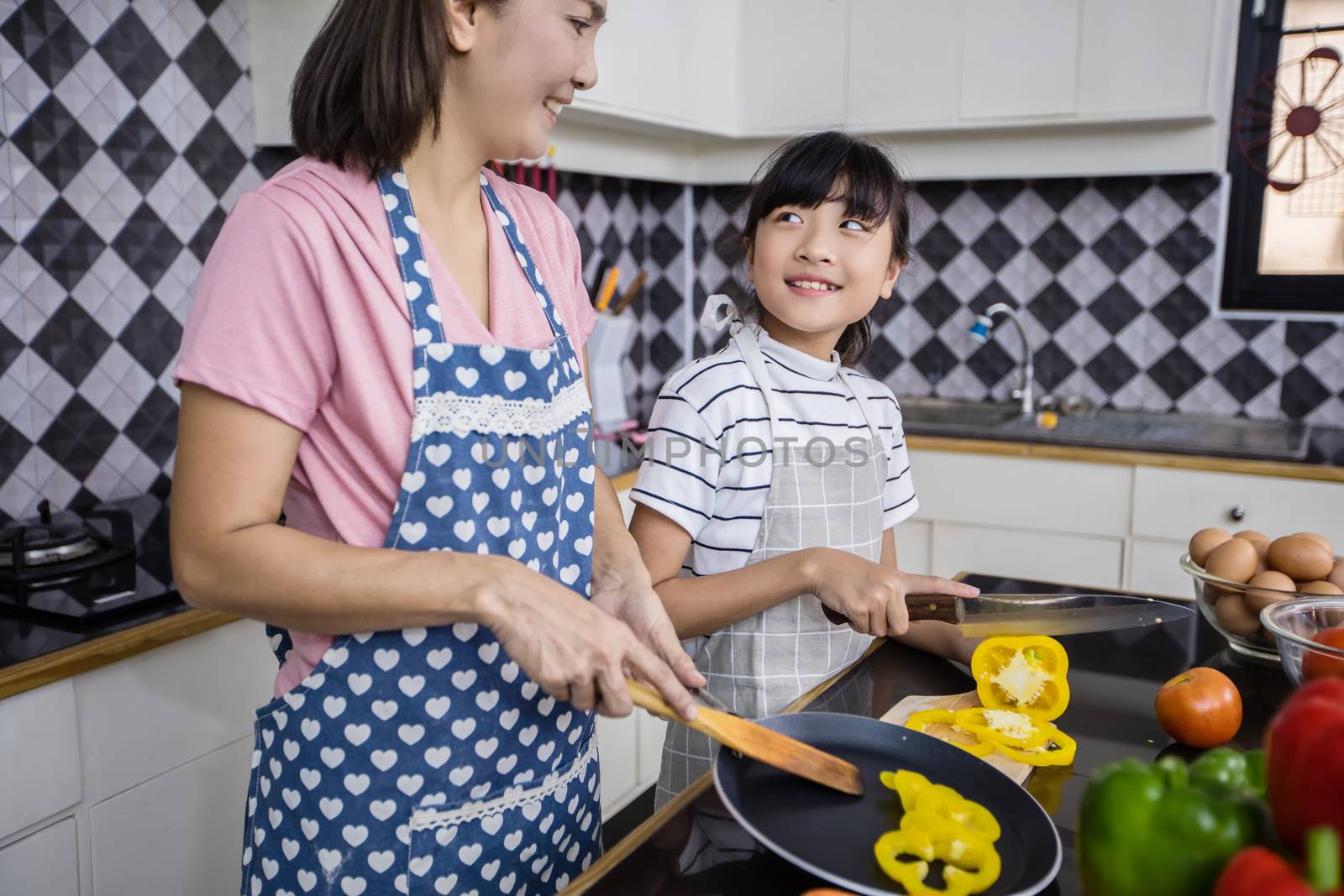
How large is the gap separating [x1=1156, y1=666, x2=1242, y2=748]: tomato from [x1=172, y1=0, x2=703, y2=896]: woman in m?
0.42

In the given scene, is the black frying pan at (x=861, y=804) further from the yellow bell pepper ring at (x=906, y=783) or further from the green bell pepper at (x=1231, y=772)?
the green bell pepper at (x=1231, y=772)

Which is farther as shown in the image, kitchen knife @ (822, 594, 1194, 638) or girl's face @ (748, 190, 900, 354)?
girl's face @ (748, 190, 900, 354)

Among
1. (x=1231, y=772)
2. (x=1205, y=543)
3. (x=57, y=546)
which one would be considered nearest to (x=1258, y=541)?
(x=1205, y=543)

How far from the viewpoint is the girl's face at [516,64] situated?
875 mm

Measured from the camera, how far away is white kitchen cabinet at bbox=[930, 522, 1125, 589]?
95.0 inches

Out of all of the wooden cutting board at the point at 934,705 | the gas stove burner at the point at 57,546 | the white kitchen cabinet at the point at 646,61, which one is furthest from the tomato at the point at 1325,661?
the white kitchen cabinet at the point at 646,61

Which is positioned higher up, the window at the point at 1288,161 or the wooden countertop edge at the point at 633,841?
the window at the point at 1288,161

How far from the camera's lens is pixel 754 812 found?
2.49 ft

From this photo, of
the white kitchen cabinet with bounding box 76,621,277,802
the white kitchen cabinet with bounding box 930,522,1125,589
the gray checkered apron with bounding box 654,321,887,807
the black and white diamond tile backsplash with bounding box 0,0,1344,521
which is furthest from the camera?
the white kitchen cabinet with bounding box 930,522,1125,589

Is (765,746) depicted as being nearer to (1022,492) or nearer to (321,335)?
(321,335)

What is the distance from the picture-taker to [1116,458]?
2357mm

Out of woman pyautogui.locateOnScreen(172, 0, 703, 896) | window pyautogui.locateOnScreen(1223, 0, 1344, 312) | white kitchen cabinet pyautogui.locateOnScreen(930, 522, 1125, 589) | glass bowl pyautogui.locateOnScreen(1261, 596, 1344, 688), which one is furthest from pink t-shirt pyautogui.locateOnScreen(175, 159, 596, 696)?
window pyautogui.locateOnScreen(1223, 0, 1344, 312)

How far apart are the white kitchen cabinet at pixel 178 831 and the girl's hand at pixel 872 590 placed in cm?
83

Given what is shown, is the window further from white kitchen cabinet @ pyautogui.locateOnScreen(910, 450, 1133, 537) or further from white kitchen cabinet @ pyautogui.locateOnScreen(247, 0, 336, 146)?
white kitchen cabinet @ pyautogui.locateOnScreen(247, 0, 336, 146)
